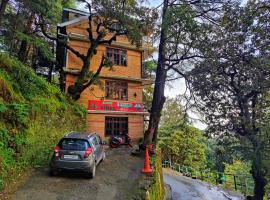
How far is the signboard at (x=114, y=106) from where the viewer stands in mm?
20641

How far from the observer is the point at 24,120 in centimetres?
958

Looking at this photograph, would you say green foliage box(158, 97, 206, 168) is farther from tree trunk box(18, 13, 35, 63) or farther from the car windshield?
the car windshield

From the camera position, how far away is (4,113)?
882 cm

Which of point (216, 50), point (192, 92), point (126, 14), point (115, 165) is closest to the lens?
point (115, 165)

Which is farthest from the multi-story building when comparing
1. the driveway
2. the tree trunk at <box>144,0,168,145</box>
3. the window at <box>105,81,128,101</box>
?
the driveway

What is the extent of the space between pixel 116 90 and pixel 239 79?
10752 millimetres

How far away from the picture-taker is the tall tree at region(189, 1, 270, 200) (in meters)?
11.9

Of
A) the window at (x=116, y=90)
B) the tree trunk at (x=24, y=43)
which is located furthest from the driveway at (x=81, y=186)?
the tree trunk at (x=24, y=43)

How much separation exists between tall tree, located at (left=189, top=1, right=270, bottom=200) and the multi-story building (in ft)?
25.7

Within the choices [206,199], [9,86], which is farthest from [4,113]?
[206,199]

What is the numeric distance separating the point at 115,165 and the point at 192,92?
631 cm

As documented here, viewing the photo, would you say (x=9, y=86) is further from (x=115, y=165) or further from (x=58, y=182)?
(x=115, y=165)

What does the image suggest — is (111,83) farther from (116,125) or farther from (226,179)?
(226,179)

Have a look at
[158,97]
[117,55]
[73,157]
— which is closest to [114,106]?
[117,55]
